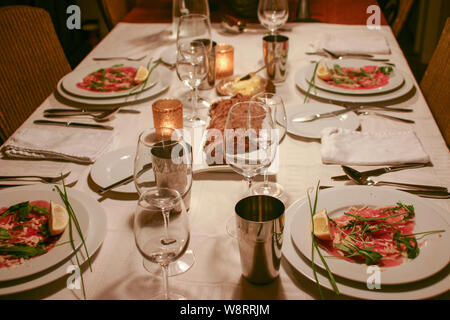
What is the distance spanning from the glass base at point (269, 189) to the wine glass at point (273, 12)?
3.42 ft

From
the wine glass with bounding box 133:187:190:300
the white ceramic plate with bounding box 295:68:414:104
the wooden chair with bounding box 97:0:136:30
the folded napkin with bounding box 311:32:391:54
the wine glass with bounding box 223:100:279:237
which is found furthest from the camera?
the wooden chair with bounding box 97:0:136:30

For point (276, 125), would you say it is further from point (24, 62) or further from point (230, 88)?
point (24, 62)

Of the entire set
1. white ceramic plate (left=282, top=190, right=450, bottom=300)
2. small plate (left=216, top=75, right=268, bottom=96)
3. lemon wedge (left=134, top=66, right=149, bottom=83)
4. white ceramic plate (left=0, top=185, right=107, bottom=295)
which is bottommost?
small plate (left=216, top=75, right=268, bottom=96)

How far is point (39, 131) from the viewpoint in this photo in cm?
125

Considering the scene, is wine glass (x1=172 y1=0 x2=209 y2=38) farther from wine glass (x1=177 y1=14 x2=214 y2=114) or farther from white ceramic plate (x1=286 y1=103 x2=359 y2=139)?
white ceramic plate (x1=286 y1=103 x2=359 y2=139)

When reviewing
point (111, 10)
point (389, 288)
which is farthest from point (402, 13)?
point (389, 288)

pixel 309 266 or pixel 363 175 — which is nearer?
pixel 309 266

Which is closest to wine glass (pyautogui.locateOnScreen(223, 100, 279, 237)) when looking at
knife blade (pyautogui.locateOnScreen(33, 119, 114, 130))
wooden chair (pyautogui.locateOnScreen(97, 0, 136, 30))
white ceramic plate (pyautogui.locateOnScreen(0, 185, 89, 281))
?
white ceramic plate (pyautogui.locateOnScreen(0, 185, 89, 281))

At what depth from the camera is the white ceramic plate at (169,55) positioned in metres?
1.76

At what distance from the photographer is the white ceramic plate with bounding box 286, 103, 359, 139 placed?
1.25 meters

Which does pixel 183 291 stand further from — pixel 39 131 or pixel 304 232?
pixel 39 131

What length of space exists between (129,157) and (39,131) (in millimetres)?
304

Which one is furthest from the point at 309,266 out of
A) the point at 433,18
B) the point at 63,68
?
the point at 433,18

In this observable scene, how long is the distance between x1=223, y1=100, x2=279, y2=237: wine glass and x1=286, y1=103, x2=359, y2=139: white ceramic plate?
1.07 feet
